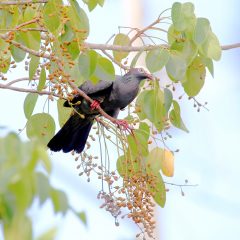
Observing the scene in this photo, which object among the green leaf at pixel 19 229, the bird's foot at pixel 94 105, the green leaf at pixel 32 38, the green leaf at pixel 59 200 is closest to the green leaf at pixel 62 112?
the bird's foot at pixel 94 105

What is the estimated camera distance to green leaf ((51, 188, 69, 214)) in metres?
1.01

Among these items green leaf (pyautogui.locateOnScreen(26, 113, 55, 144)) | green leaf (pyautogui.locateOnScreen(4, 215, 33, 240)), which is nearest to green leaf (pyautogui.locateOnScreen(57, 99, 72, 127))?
green leaf (pyautogui.locateOnScreen(26, 113, 55, 144))

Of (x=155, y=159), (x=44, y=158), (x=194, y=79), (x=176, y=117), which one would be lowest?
(x=155, y=159)

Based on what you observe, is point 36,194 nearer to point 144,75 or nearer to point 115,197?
point 115,197

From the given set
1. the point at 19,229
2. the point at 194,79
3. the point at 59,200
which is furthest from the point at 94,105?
the point at 19,229

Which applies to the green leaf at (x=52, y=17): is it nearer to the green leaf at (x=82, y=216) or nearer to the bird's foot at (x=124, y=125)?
the bird's foot at (x=124, y=125)

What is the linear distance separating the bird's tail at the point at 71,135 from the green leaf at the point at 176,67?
1119 millimetres

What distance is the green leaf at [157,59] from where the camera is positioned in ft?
7.64

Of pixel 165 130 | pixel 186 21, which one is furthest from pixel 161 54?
pixel 165 130

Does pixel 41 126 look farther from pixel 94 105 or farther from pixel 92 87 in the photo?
Result: pixel 92 87

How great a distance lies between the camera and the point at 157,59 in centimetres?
235

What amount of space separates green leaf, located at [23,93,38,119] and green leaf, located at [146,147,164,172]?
436mm

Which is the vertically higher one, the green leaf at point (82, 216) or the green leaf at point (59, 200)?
the green leaf at point (59, 200)

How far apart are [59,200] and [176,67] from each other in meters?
1.35
